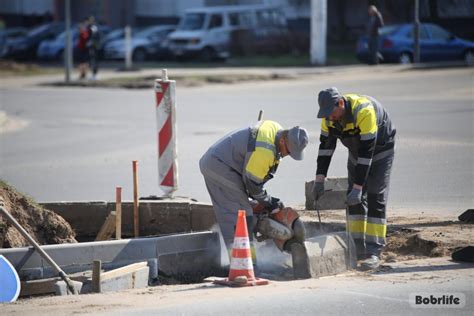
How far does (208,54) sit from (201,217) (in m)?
27.7

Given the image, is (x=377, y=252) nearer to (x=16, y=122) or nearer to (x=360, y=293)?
(x=360, y=293)

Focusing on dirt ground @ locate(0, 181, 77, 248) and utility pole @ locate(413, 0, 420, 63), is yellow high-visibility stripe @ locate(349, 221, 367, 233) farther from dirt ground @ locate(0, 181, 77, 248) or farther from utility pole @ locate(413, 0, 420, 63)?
utility pole @ locate(413, 0, 420, 63)

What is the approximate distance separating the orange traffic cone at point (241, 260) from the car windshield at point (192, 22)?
30.3 meters

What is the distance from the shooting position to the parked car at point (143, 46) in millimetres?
39438

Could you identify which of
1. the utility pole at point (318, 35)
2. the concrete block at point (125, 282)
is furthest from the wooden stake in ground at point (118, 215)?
the utility pole at point (318, 35)

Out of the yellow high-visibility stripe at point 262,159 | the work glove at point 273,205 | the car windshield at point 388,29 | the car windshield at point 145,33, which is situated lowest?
the work glove at point 273,205

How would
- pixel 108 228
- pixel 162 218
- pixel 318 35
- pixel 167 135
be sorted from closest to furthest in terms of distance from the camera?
1. pixel 108 228
2. pixel 162 218
3. pixel 167 135
4. pixel 318 35

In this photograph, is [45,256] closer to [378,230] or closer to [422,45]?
[378,230]

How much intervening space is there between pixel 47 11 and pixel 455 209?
47.7m

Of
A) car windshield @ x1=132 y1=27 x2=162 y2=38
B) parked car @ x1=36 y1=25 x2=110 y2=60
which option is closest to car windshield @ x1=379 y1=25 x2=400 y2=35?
car windshield @ x1=132 y1=27 x2=162 y2=38

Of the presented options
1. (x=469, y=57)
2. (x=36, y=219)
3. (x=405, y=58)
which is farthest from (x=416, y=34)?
(x=36, y=219)

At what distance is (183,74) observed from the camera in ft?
101

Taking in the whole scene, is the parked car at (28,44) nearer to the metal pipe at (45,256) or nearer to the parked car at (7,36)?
the parked car at (7,36)

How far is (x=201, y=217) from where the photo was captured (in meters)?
10.5
